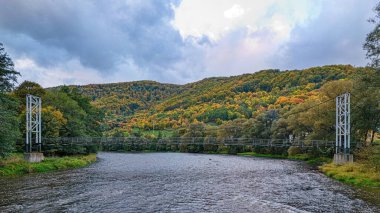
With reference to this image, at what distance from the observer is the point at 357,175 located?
31.4 meters

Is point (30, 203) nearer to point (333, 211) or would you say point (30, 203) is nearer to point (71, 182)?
point (71, 182)

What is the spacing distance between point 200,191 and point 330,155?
1530 inches

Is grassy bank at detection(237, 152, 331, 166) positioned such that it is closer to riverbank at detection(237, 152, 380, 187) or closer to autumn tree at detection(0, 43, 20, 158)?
riverbank at detection(237, 152, 380, 187)

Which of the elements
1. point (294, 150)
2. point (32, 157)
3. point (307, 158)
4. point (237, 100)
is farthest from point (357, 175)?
point (237, 100)

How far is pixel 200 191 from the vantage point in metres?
25.5

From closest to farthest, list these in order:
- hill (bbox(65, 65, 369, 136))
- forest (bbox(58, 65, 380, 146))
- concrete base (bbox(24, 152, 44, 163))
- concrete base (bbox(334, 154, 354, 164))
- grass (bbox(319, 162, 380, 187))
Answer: grass (bbox(319, 162, 380, 187))
concrete base (bbox(334, 154, 354, 164))
concrete base (bbox(24, 152, 44, 163))
forest (bbox(58, 65, 380, 146))
hill (bbox(65, 65, 369, 136))

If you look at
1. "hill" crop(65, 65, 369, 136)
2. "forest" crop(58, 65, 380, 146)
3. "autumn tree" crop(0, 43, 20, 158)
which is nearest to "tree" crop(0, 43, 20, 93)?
"autumn tree" crop(0, 43, 20, 158)

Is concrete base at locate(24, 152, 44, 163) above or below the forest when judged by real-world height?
below

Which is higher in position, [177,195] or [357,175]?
[357,175]

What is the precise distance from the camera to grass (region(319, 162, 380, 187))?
92.3ft

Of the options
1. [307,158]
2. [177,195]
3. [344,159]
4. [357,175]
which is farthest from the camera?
[307,158]

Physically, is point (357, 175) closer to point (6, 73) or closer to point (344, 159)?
point (344, 159)

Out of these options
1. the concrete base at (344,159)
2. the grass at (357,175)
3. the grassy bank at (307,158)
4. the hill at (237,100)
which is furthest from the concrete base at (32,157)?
the hill at (237,100)

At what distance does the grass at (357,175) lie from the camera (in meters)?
28.1
